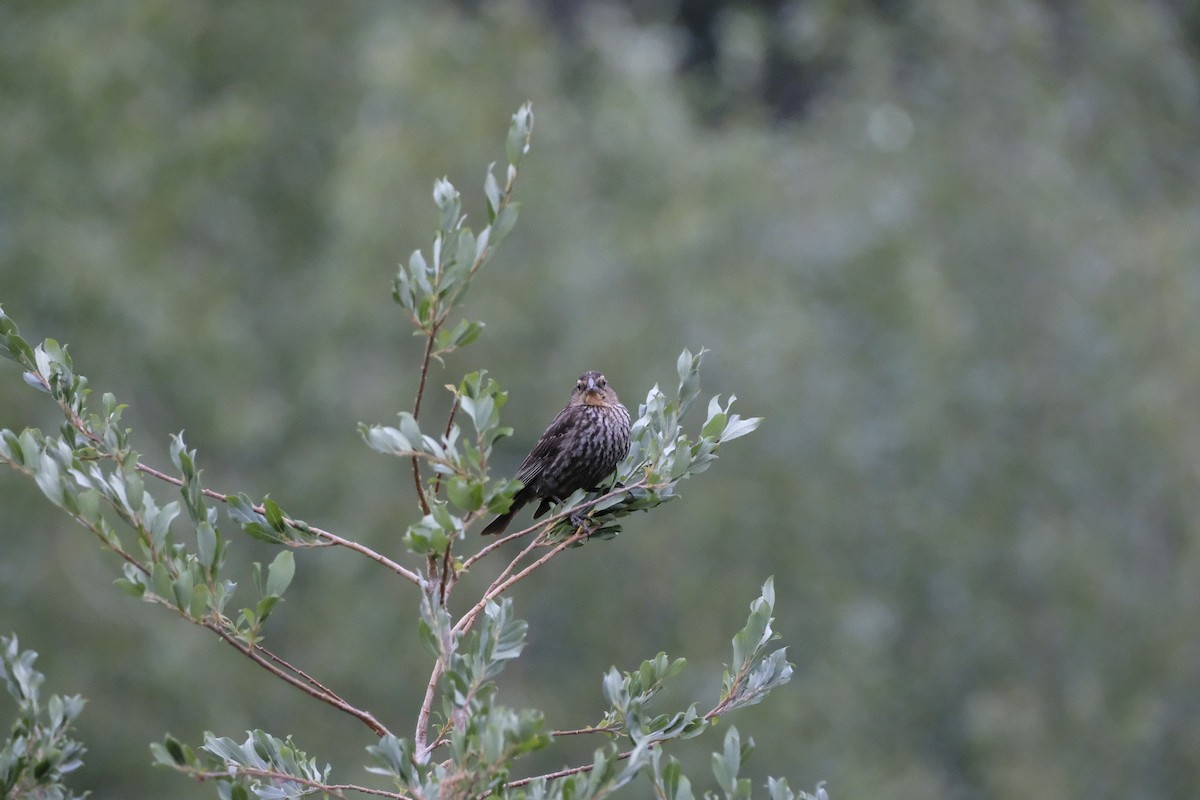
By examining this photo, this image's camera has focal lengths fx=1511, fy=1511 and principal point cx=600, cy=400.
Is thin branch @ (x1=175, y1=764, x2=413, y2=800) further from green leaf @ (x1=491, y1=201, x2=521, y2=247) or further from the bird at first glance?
the bird

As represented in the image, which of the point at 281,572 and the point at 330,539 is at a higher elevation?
the point at 330,539

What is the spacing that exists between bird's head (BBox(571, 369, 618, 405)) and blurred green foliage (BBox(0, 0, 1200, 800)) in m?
7.27

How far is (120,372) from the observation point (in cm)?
1337

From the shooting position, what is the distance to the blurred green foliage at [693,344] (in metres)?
13.5

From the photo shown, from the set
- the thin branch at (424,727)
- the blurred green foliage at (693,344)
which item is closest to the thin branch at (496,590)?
the thin branch at (424,727)

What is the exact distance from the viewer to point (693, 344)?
14.8 metres

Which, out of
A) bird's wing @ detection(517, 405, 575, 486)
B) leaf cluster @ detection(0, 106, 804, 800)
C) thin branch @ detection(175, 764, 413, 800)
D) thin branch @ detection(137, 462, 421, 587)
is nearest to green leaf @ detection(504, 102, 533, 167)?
leaf cluster @ detection(0, 106, 804, 800)

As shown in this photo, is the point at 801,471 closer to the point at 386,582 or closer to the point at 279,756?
the point at 386,582

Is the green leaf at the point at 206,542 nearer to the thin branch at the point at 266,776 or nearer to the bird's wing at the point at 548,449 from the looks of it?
the thin branch at the point at 266,776

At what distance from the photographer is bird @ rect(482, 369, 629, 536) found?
218 inches

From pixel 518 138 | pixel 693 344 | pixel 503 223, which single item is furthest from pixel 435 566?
pixel 693 344

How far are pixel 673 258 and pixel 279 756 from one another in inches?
491

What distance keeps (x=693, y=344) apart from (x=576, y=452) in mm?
9279

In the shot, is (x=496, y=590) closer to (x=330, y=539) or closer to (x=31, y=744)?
(x=330, y=539)
